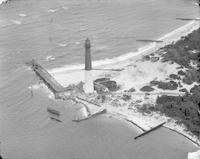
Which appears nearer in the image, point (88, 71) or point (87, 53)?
point (87, 53)

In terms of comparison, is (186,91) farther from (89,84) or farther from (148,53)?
(148,53)

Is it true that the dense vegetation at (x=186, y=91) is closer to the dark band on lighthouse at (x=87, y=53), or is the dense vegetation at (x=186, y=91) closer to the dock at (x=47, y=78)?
the dark band on lighthouse at (x=87, y=53)

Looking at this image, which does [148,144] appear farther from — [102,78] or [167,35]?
[167,35]

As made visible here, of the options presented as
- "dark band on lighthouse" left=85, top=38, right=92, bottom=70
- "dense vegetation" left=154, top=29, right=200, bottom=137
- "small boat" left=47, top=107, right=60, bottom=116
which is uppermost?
"dark band on lighthouse" left=85, top=38, right=92, bottom=70

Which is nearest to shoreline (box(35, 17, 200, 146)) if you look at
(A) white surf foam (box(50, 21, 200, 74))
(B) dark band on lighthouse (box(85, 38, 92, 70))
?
(A) white surf foam (box(50, 21, 200, 74))

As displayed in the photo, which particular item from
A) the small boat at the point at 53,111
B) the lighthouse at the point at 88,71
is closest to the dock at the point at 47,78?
the lighthouse at the point at 88,71

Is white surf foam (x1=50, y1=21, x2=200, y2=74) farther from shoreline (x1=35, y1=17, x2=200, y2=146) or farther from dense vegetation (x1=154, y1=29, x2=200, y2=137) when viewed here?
dense vegetation (x1=154, y1=29, x2=200, y2=137)

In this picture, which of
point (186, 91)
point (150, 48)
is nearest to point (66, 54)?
point (150, 48)
